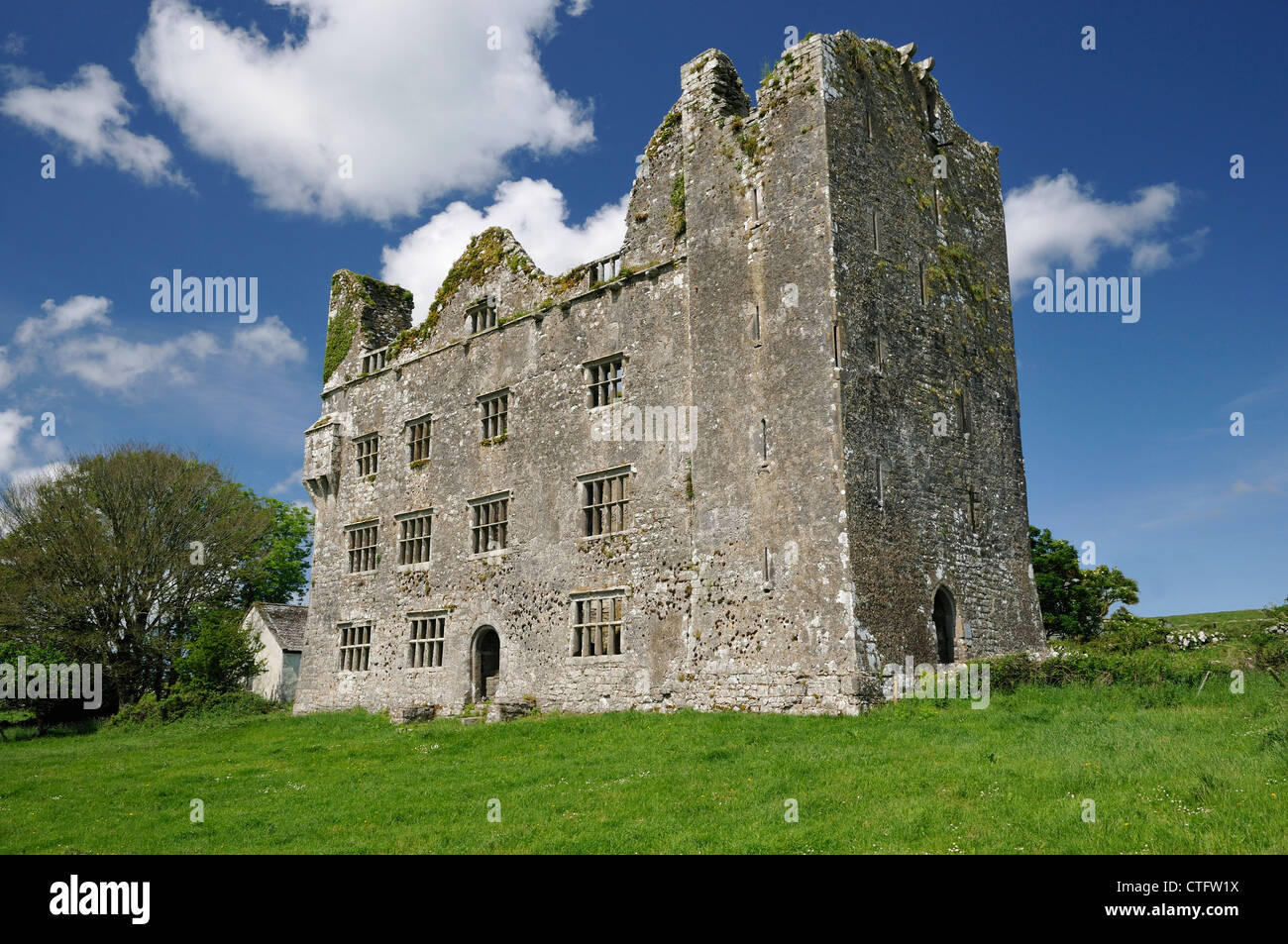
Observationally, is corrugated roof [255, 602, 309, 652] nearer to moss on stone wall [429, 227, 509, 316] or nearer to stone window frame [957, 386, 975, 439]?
moss on stone wall [429, 227, 509, 316]

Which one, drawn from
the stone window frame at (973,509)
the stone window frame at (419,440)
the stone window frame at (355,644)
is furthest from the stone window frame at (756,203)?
the stone window frame at (355,644)

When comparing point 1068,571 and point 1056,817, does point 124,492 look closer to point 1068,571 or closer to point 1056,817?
point 1068,571

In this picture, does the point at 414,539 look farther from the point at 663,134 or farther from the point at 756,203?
the point at 756,203

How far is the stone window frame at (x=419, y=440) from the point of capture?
30.8 meters

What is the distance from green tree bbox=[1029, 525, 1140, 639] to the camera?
29.2 metres

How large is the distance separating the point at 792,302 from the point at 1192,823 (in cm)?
1441

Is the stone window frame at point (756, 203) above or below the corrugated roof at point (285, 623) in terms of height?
above

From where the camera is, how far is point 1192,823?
9.28 m

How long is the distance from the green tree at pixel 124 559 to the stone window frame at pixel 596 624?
21819 mm

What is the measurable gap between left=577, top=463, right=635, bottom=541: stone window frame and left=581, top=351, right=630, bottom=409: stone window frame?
188 centimetres

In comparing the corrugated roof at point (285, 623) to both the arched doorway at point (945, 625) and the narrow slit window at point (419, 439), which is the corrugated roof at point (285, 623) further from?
the arched doorway at point (945, 625)

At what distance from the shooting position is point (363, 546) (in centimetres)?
3238

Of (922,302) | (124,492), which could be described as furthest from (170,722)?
(922,302)
